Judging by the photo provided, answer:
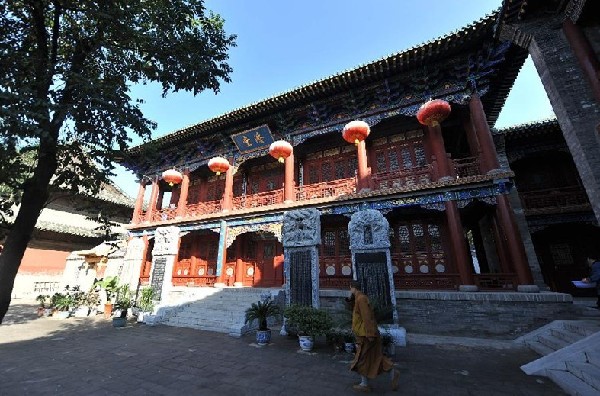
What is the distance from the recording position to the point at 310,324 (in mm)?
5656

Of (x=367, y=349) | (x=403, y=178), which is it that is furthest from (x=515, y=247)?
(x=367, y=349)

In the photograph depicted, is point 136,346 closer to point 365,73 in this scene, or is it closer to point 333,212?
point 333,212

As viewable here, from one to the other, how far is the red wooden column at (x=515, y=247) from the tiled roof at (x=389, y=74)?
14.7 feet

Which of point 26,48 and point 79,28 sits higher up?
point 79,28

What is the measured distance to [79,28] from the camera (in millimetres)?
4191

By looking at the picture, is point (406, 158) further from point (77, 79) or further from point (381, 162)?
point (77, 79)

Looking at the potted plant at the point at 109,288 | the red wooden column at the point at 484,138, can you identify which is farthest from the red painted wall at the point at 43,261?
the red wooden column at the point at 484,138

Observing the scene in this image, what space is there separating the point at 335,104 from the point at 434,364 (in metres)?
8.82

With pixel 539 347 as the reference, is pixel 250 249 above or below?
above

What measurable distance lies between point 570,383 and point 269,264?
32.0 feet

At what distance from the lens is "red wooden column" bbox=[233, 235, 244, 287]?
484 inches

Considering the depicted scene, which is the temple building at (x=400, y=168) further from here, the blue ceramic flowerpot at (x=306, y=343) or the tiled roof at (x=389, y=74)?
the blue ceramic flowerpot at (x=306, y=343)

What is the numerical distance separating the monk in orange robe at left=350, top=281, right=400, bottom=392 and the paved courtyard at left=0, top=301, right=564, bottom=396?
0.63 ft

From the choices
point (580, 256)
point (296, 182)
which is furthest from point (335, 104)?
point (580, 256)
